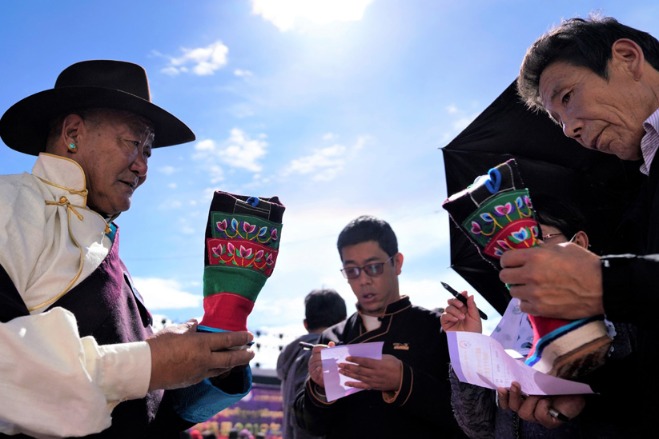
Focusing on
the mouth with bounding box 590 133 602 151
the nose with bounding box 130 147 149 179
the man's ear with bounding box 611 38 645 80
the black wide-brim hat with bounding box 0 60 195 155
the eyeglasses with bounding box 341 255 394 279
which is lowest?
the eyeglasses with bounding box 341 255 394 279

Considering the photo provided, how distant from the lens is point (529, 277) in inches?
57.6

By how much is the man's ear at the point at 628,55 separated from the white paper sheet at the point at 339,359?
156 centimetres

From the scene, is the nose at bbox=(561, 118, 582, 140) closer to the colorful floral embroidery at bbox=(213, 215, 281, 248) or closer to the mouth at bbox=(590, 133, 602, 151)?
the mouth at bbox=(590, 133, 602, 151)

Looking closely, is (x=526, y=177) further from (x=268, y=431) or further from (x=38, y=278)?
(x=268, y=431)

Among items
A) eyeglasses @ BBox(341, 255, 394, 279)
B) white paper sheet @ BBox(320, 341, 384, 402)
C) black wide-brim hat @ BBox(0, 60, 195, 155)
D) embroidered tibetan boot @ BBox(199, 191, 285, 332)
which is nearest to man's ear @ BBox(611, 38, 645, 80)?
embroidered tibetan boot @ BBox(199, 191, 285, 332)

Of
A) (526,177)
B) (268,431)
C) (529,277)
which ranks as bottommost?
(268,431)

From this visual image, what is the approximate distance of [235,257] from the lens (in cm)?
187

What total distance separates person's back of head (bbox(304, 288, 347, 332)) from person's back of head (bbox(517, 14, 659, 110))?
10.4ft

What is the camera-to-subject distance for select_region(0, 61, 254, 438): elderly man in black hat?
1471 millimetres

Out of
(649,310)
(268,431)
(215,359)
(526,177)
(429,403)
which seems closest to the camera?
→ (649,310)

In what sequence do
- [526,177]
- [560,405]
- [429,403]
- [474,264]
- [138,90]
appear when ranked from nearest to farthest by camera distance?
[560,405] → [138,90] → [429,403] → [526,177] → [474,264]

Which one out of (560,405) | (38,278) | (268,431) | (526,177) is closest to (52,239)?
(38,278)

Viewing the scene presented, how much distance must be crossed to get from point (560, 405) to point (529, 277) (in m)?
0.64

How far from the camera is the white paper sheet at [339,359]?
105 inches
